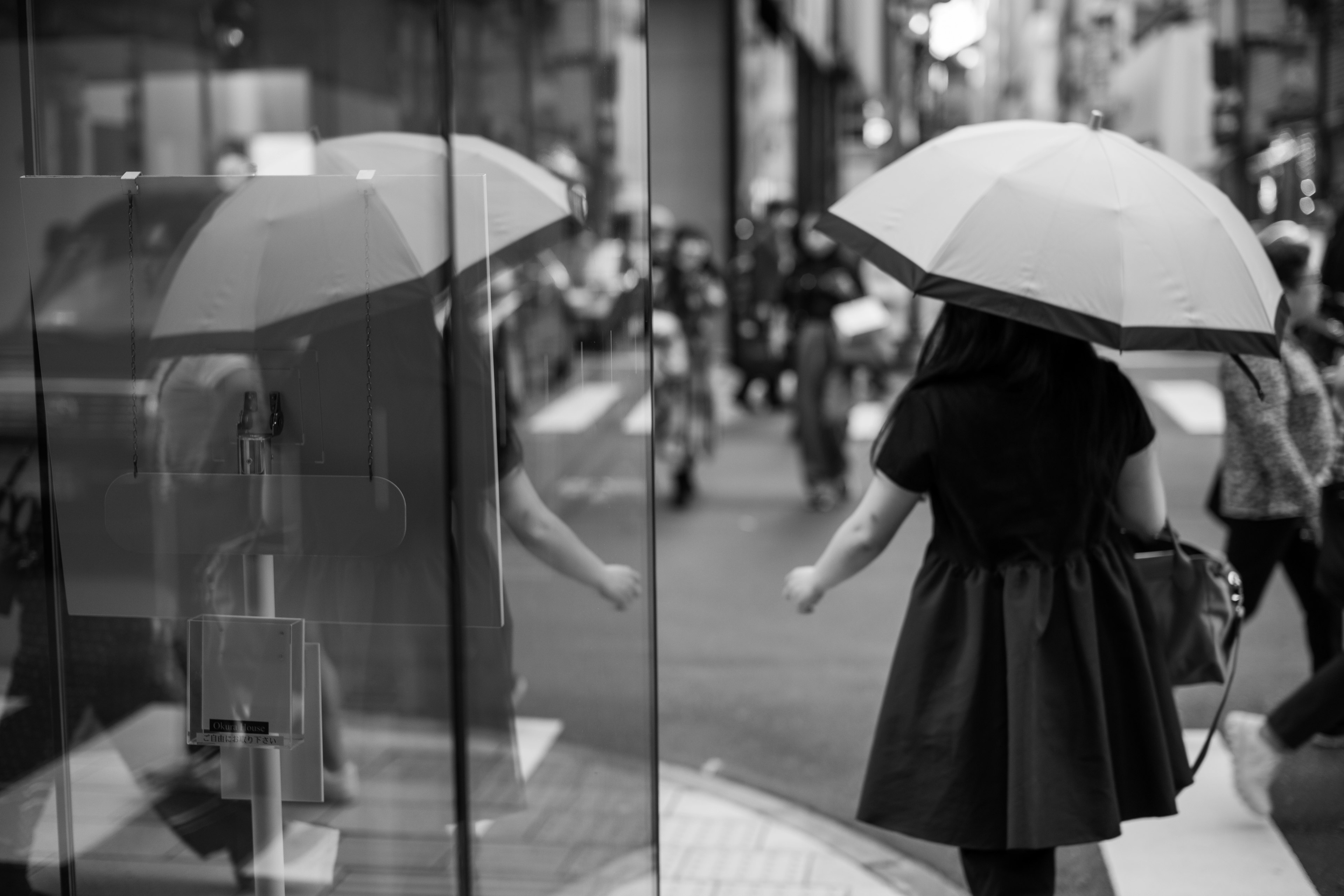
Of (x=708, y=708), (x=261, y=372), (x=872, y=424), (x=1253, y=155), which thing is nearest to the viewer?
(x=261, y=372)

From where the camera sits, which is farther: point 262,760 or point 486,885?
point 486,885

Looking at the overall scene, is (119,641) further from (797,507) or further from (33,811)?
(797,507)

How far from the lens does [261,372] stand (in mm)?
2643

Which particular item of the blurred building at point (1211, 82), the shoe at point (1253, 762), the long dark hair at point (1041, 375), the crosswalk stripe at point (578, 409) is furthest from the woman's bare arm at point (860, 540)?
the blurred building at point (1211, 82)

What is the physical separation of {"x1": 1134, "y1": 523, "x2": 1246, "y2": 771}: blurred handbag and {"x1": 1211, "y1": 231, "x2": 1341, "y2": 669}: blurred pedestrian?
105cm

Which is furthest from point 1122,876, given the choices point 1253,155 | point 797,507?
point 1253,155

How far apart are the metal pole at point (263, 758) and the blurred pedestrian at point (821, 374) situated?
24.5 feet

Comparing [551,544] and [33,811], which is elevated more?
[551,544]

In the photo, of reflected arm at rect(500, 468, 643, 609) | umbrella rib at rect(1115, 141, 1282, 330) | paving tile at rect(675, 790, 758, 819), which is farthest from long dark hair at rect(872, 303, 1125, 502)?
paving tile at rect(675, 790, 758, 819)

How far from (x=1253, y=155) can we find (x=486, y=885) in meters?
11.8

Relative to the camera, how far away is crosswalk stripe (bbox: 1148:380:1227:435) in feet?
44.7

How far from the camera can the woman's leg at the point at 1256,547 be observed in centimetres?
491

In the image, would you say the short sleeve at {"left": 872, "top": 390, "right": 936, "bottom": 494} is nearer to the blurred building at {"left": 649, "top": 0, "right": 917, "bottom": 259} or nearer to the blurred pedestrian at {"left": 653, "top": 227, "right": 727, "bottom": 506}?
the blurred pedestrian at {"left": 653, "top": 227, "right": 727, "bottom": 506}

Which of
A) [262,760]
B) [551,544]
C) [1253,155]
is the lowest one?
[262,760]
